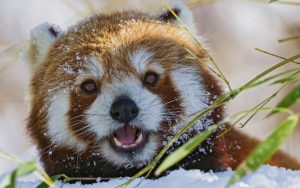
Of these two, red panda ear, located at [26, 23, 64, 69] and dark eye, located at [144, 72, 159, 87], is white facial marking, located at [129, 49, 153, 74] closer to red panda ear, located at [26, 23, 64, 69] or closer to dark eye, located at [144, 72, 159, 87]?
dark eye, located at [144, 72, 159, 87]

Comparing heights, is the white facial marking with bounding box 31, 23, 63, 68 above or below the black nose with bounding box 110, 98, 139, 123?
above

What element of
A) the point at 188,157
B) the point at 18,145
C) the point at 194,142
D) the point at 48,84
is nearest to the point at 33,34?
the point at 48,84

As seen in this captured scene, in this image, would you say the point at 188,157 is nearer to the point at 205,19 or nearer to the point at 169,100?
the point at 169,100

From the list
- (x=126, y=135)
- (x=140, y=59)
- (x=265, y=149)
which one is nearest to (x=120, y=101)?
(x=126, y=135)

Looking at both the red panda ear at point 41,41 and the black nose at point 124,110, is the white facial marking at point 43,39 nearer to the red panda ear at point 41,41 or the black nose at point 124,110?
the red panda ear at point 41,41

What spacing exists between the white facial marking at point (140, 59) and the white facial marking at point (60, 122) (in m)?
0.34

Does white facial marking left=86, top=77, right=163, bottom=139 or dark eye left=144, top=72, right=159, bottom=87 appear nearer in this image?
white facial marking left=86, top=77, right=163, bottom=139

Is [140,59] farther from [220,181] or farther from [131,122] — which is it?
[220,181]

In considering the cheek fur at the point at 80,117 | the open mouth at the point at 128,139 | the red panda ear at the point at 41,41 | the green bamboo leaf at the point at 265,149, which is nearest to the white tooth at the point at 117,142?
the open mouth at the point at 128,139

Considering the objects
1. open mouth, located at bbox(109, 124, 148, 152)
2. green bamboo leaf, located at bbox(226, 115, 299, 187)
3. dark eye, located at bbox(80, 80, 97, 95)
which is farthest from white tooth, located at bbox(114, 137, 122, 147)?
green bamboo leaf, located at bbox(226, 115, 299, 187)

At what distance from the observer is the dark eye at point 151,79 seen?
3170 mm

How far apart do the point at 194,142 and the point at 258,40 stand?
674 centimetres

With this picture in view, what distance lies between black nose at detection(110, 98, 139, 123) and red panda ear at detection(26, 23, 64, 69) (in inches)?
31.8

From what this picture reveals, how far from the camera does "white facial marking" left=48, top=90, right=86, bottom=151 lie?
3195 mm
